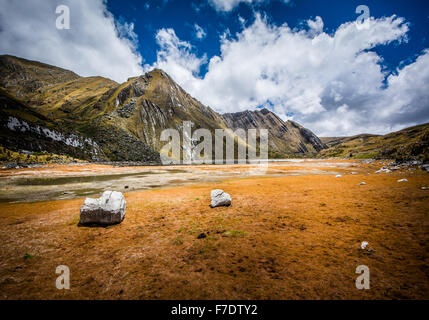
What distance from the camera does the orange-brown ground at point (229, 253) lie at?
4.34 metres

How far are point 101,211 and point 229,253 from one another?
298 inches

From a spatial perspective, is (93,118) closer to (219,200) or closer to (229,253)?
(219,200)

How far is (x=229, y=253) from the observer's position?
6.10m

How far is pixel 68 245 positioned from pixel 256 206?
1062 centimetres

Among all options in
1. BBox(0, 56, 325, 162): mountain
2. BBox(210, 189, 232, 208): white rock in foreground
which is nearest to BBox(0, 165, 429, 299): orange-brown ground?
BBox(210, 189, 232, 208): white rock in foreground

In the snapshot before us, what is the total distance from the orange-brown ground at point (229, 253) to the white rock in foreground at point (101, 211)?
1.94 ft

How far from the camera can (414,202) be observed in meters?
9.69

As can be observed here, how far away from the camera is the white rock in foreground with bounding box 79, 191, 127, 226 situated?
8.84m

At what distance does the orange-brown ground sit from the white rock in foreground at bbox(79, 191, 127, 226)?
0.59 metres

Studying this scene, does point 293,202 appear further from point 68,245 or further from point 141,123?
point 141,123

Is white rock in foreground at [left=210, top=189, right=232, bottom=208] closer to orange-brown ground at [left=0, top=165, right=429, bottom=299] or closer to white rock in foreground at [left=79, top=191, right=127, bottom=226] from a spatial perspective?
orange-brown ground at [left=0, top=165, right=429, bottom=299]

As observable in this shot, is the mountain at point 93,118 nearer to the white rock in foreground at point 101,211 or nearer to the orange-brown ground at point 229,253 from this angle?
the white rock in foreground at point 101,211

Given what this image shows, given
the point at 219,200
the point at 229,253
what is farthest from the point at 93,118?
the point at 229,253
